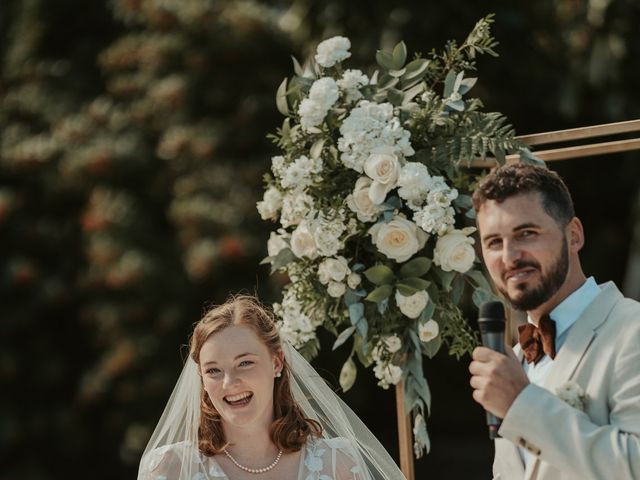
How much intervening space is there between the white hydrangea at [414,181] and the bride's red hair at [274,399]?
652 millimetres

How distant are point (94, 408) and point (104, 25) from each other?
335cm

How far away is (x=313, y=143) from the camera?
385cm

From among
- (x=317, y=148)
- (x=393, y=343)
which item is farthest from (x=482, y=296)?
(x=317, y=148)

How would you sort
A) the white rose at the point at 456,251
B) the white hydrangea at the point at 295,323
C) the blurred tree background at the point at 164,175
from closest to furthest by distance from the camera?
the white rose at the point at 456,251 → the white hydrangea at the point at 295,323 → the blurred tree background at the point at 164,175

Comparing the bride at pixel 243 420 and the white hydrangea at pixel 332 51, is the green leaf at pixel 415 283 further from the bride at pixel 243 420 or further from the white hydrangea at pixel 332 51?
the white hydrangea at pixel 332 51

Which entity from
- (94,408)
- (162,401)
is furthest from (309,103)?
(94,408)

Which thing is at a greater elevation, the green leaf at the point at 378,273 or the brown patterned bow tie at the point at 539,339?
the green leaf at the point at 378,273

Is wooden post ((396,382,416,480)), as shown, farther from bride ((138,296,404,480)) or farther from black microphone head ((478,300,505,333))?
black microphone head ((478,300,505,333))

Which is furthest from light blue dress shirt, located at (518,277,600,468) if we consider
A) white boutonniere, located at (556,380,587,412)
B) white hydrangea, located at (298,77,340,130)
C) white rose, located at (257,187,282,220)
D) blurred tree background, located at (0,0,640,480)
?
blurred tree background, located at (0,0,640,480)

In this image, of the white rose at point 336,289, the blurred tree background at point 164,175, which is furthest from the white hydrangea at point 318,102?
the blurred tree background at point 164,175

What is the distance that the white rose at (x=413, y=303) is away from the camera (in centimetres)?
365

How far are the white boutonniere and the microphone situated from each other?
17cm

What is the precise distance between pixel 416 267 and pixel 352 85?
2.30ft

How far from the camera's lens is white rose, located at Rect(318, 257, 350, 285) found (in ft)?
12.2
